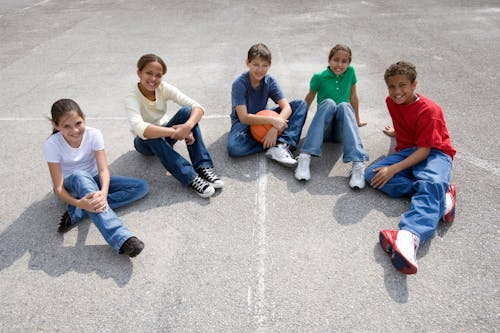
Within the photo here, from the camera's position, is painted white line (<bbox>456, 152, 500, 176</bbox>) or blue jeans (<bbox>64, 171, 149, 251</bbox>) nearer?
blue jeans (<bbox>64, 171, 149, 251</bbox>)

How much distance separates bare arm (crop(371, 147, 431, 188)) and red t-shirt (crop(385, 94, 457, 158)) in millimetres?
73

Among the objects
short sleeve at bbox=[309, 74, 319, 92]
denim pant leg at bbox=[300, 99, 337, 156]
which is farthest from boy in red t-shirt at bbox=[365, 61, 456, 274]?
short sleeve at bbox=[309, 74, 319, 92]

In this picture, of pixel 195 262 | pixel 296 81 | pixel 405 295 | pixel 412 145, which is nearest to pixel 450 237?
pixel 405 295

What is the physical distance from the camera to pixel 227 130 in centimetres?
488

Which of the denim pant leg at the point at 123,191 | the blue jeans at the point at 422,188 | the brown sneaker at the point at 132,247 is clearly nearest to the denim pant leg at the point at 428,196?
the blue jeans at the point at 422,188

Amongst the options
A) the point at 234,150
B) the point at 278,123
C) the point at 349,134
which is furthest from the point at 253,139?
the point at 349,134

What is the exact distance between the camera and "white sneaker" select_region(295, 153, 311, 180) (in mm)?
3760

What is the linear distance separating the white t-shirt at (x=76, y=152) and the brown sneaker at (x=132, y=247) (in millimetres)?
956

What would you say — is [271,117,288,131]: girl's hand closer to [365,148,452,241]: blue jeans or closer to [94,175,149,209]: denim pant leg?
[365,148,452,241]: blue jeans

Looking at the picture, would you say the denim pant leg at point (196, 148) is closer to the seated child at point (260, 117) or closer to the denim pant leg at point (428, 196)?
the seated child at point (260, 117)

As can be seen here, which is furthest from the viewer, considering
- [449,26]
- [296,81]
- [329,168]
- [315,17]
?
[315,17]

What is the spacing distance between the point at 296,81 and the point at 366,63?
163 centimetres

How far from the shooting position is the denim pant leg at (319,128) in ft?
12.7

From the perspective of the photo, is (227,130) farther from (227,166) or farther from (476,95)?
(476,95)
